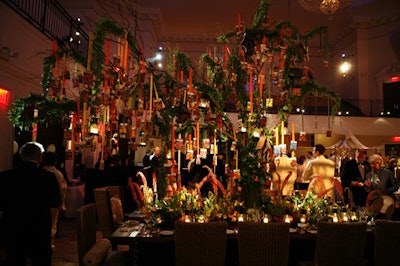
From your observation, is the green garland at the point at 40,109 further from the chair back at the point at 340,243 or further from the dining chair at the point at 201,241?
the chair back at the point at 340,243

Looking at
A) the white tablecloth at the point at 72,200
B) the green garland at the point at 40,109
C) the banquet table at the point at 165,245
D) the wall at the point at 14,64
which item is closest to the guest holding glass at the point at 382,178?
the banquet table at the point at 165,245

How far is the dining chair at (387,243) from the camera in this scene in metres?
3.05

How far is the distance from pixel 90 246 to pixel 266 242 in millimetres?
1598

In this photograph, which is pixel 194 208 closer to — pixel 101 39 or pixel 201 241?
pixel 201 241

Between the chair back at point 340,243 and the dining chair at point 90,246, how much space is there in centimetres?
180

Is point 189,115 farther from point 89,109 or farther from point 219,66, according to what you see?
point 89,109

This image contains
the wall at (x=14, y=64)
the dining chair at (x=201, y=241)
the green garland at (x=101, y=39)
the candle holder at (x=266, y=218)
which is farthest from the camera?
the wall at (x=14, y=64)

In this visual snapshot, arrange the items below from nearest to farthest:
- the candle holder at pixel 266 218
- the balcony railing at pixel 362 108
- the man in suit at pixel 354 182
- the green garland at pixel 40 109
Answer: the candle holder at pixel 266 218
the green garland at pixel 40 109
the man in suit at pixel 354 182
the balcony railing at pixel 362 108

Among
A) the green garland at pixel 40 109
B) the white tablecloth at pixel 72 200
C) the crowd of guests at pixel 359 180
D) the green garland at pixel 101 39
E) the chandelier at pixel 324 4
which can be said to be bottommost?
the white tablecloth at pixel 72 200

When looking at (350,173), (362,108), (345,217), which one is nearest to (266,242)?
(345,217)

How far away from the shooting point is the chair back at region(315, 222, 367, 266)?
3.03m

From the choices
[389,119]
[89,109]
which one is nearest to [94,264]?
[89,109]

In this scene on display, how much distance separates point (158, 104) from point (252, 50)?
125cm

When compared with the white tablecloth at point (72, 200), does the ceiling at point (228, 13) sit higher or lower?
higher
